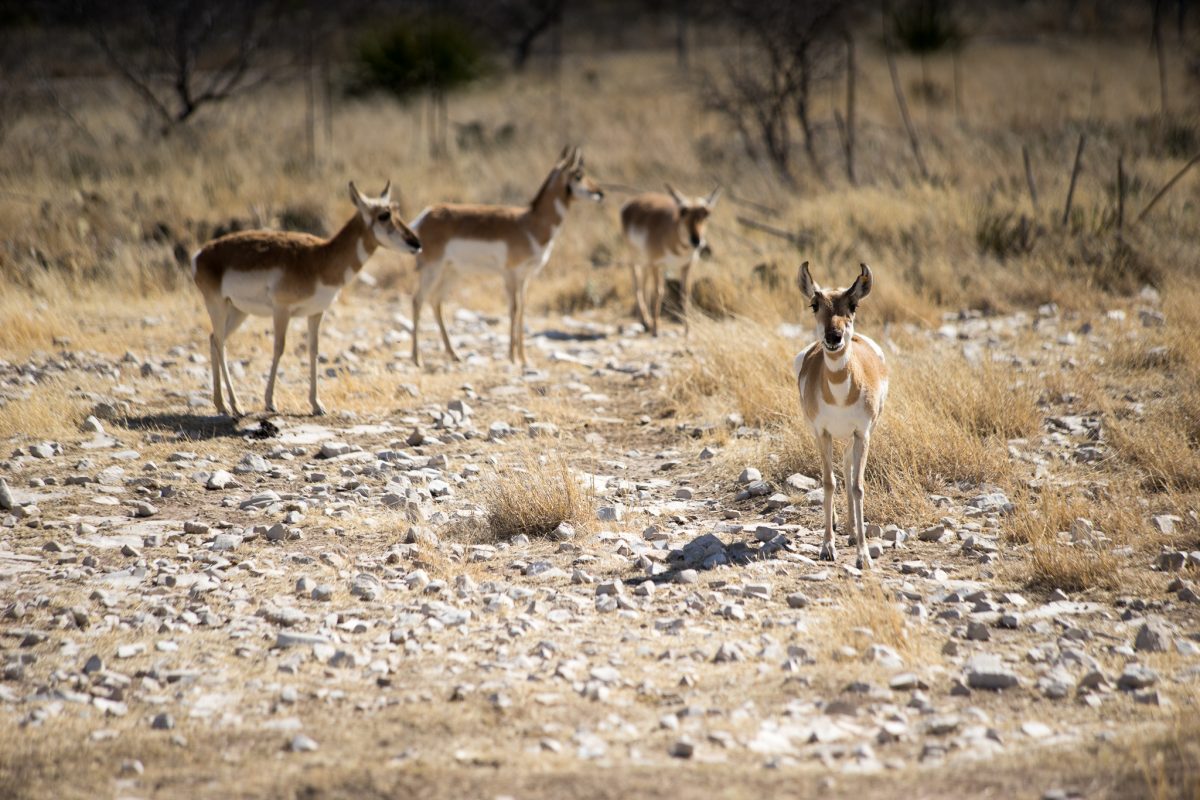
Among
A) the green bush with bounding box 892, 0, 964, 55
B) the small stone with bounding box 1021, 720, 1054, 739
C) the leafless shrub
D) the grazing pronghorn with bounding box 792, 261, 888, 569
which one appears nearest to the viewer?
the small stone with bounding box 1021, 720, 1054, 739

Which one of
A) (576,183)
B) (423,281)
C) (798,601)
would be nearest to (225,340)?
(423,281)

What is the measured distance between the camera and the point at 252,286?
8.98 meters

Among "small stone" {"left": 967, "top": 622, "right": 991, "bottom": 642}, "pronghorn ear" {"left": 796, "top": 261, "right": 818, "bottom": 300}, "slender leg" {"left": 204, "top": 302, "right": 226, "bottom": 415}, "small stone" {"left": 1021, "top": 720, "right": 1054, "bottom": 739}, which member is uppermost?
"pronghorn ear" {"left": 796, "top": 261, "right": 818, "bottom": 300}

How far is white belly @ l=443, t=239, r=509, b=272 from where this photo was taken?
39.0 feet

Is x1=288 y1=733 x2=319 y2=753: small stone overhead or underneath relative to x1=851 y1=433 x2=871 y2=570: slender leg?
underneath

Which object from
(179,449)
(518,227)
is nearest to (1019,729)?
(179,449)

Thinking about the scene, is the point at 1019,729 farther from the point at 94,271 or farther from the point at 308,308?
the point at 94,271

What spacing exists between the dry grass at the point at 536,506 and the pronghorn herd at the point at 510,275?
1.49m

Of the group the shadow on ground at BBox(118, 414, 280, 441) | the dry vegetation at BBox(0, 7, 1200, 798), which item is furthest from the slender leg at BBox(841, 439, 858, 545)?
the shadow on ground at BBox(118, 414, 280, 441)

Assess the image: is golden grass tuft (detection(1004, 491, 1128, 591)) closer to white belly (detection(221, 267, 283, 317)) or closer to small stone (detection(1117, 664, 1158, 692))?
small stone (detection(1117, 664, 1158, 692))

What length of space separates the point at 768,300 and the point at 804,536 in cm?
604

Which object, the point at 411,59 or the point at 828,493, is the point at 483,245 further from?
the point at 411,59

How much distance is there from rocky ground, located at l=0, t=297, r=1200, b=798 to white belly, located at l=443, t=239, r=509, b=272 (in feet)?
10.8

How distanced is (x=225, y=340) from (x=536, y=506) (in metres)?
3.63
